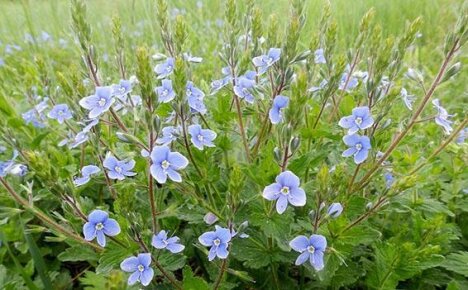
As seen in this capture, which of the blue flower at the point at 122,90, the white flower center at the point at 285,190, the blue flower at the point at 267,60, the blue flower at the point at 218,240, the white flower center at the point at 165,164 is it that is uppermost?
the blue flower at the point at 267,60

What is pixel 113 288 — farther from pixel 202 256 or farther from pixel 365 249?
pixel 365 249

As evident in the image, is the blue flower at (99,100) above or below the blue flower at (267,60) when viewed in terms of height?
below

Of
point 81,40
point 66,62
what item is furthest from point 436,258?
point 66,62

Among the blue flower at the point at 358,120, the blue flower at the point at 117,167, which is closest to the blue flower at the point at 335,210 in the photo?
the blue flower at the point at 358,120

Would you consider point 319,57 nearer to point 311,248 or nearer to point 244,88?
point 244,88

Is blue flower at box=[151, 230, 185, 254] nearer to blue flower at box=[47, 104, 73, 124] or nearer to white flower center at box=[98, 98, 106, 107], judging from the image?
white flower center at box=[98, 98, 106, 107]

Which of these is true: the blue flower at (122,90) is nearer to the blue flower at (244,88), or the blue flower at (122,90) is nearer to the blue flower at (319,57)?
the blue flower at (244,88)
